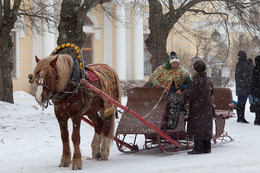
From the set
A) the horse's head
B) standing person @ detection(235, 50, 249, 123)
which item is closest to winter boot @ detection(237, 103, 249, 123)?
standing person @ detection(235, 50, 249, 123)

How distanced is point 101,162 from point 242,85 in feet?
24.5

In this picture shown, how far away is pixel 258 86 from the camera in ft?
45.3

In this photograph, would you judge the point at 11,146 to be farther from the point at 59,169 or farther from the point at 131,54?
the point at 131,54

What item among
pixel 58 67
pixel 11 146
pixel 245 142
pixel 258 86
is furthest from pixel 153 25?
pixel 58 67

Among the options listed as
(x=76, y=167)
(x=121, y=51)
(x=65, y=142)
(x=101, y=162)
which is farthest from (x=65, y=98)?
(x=121, y=51)

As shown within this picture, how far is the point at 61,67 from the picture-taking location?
755 centimetres

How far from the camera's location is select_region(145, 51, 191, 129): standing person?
30.4 ft

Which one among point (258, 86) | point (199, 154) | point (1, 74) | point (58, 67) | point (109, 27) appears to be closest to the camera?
point (58, 67)

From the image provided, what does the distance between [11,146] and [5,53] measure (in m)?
6.64

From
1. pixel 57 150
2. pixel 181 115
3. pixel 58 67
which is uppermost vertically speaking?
pixel 58 67

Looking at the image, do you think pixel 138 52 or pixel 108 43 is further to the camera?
pixel 108 43

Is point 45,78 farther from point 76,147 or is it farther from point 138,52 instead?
point 138,52

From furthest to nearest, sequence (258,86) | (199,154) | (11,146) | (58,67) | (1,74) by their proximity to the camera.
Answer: (1,74) < (258,86) < (11,146) < (199,154) < (58,67)

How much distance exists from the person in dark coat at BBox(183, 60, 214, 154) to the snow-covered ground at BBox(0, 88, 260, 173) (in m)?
0.28
